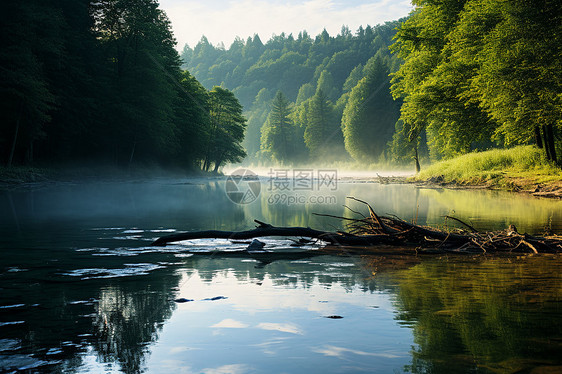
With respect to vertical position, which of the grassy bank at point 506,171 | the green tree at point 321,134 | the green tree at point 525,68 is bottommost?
the grassy bank at point 506,171

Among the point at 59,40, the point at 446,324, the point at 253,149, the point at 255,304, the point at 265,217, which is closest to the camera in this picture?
the point at 446,324

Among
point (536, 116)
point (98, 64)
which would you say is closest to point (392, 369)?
point (536, 116)

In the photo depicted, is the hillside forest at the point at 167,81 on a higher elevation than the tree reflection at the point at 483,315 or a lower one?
higher

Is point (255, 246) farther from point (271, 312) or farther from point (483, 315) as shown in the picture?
point (483, 315)

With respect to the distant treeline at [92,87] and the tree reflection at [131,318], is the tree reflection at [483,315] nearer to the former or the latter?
the tree reflection at [131,318]

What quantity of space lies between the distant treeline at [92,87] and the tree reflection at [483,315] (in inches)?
1219

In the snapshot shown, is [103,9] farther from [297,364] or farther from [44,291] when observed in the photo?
[297,364]

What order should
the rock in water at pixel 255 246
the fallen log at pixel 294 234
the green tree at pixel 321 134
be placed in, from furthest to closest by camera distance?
the green tree at pixel 321 134
the fallen log at pixel 294 234
the rock in water at pixel 255 246

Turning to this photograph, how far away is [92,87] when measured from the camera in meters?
43.1

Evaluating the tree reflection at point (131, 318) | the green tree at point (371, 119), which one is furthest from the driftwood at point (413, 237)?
the green tree at point (371, 119)

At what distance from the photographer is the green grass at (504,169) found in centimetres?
2756

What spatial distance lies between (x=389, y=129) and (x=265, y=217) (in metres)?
80.0

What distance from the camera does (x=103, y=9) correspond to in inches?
1847

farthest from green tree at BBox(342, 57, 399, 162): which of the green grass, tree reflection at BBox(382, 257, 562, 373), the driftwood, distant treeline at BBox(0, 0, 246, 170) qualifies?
tree reflection at BBox(382, 257, 562, 373)
